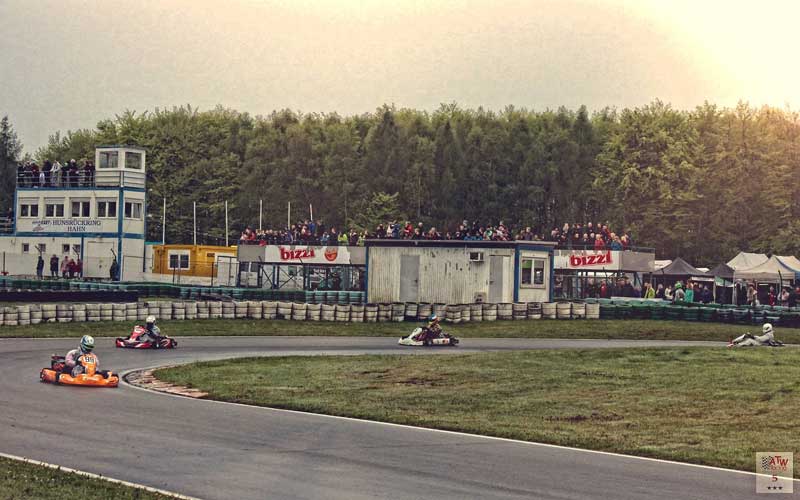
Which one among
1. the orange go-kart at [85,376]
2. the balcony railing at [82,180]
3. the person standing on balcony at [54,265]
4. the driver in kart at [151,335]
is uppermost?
the balcony railing at [82,180]

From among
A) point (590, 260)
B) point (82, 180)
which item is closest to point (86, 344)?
point (590, 260)

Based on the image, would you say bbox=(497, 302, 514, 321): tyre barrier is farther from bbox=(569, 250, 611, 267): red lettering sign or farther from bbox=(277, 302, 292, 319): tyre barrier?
bbox=(569, 250, 611, 267): red lettering sign

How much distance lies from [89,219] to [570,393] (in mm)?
50913

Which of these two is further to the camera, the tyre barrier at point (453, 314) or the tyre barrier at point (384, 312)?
the tyre barrier at point (453, 314)

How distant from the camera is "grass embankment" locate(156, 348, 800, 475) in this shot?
1797cm

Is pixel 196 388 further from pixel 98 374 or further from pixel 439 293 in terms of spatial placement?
pixel 439 293

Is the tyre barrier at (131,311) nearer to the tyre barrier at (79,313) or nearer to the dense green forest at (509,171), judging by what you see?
the tyre barrier at (79,313)

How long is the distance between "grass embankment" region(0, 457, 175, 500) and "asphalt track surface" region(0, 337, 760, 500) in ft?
1.63

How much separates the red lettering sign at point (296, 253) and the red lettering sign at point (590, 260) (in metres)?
13.7

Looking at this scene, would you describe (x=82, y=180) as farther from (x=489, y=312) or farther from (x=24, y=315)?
(x=489, y=312)

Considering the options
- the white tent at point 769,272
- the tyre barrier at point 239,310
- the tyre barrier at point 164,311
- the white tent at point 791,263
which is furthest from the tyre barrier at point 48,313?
the white tent at point 791,263

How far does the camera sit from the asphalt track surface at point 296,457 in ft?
44.4

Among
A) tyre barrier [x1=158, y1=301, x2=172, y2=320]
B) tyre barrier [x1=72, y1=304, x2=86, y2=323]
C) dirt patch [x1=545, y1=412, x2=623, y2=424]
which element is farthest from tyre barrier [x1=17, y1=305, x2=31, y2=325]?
dirt patch [x1=545, y1=412, x2=623, y2=424]

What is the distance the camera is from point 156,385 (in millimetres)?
23625
